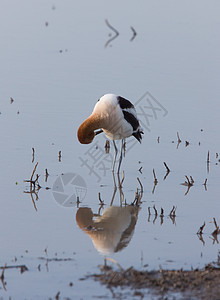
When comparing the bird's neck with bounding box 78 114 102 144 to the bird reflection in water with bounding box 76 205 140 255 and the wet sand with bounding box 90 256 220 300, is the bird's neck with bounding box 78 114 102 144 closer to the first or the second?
the bird reflection in water with bounding box 76 205 140 255

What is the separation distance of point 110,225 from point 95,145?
3.91 metres

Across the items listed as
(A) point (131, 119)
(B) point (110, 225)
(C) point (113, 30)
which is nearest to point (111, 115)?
(A) point (131, 119)

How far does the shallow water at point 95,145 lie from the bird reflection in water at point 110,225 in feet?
0.11

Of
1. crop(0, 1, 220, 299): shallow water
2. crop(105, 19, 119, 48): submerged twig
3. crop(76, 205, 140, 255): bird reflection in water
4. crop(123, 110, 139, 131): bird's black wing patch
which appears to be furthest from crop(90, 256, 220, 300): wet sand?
crop(105, 19, 119, 48): submerged twig

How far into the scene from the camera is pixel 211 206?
8.46 m

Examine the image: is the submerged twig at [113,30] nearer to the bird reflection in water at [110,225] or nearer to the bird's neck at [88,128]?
the bird's neck at [88,128]

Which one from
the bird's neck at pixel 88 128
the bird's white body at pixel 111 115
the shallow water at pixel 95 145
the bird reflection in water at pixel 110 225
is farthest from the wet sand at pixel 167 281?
the bird's white body at pixel 111 115

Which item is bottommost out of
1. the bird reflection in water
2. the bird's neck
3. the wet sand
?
the wet sand

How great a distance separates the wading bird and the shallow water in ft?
1.65

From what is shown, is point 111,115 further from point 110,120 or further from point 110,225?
point 110,225

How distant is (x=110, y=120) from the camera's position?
10.1m

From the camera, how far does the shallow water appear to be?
661 centimetres

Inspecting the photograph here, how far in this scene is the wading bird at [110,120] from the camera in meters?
9.91

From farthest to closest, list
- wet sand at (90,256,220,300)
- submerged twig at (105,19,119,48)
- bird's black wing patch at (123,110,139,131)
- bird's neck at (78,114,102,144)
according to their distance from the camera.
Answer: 1. submerged twig at (105,19,119,48)
2. bird's black wing patch at (123,110,139,131)
3. bird's neck at (78,114,102,144)
4. wet sand at (90,256,220,300)
